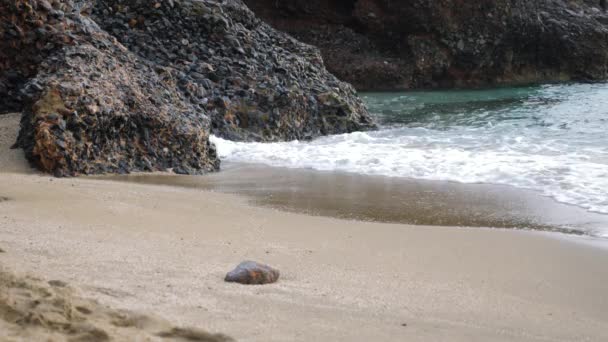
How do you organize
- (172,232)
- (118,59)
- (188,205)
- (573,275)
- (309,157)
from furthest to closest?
(309,157) < (118,59) < (188,205) < (172,232) < (573,275)

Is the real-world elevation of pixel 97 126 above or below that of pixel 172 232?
above

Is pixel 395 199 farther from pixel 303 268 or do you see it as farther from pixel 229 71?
pixel 229 71

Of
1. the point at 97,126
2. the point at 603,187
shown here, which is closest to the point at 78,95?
the point at 97,126

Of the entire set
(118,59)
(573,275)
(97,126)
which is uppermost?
(118,59)

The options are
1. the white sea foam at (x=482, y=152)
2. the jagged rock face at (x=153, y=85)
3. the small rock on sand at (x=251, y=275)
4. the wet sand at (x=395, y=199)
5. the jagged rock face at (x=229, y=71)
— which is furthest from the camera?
the jagged rock face at (x=229, y=71)

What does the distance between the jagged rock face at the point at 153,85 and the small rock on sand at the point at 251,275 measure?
2.79 metres

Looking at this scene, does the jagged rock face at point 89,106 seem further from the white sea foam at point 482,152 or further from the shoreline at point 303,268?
the white sea foam at point 482,152

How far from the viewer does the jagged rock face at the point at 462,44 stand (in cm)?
1752

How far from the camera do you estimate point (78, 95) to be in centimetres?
547

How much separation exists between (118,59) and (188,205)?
251 cm

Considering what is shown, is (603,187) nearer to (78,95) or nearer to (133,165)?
(133,165)

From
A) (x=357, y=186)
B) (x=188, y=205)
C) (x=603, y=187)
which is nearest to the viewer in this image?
(x=188, y=205)

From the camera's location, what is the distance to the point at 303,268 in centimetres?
311

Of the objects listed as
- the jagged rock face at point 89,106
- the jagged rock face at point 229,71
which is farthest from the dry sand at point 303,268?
the jagged rock face at point 229,71
